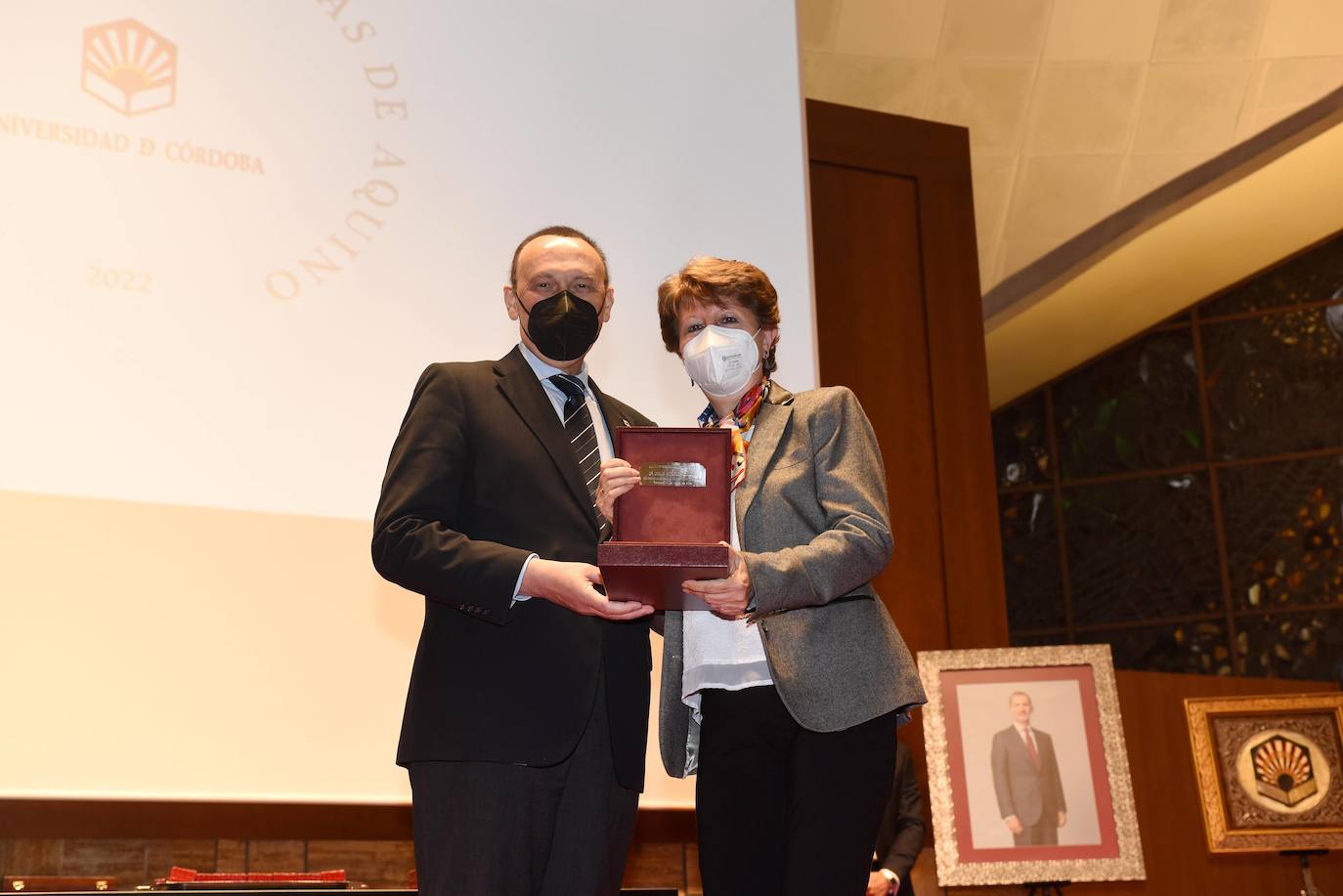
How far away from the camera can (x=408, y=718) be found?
71.9 inches

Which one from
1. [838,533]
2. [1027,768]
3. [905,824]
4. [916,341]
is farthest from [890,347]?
[838,533]

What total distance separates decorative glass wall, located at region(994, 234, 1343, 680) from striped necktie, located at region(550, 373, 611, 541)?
6.38 meters

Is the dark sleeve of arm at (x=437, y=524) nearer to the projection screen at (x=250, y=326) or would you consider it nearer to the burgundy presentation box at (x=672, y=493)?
the burgundy presentation box at (x=672, y=493)

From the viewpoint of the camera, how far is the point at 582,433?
206 cm

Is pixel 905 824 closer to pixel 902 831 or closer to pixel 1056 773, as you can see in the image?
pixel 902 831

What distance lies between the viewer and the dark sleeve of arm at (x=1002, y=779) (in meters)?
4.18

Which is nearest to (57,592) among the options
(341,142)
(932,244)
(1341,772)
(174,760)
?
(174,760)

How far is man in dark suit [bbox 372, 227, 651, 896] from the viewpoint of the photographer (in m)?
1.76

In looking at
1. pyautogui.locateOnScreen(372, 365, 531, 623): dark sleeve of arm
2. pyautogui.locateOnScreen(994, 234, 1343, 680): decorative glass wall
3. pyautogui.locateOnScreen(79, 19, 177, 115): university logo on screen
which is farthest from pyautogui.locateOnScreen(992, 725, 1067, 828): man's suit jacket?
pyautogui.locateOnScreen(994, 234, 1343, 680): decorative glass wall

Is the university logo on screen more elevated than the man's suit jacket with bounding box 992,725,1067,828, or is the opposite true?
the university logo on screen

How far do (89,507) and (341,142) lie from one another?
3.49 feet

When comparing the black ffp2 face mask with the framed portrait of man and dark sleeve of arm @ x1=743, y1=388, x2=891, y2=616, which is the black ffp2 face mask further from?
the framed portrait of man

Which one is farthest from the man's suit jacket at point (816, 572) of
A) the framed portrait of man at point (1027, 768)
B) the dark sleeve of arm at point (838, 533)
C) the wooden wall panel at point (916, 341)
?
the wooden wall panel at point (916, 341)

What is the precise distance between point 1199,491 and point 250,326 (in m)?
6.08
